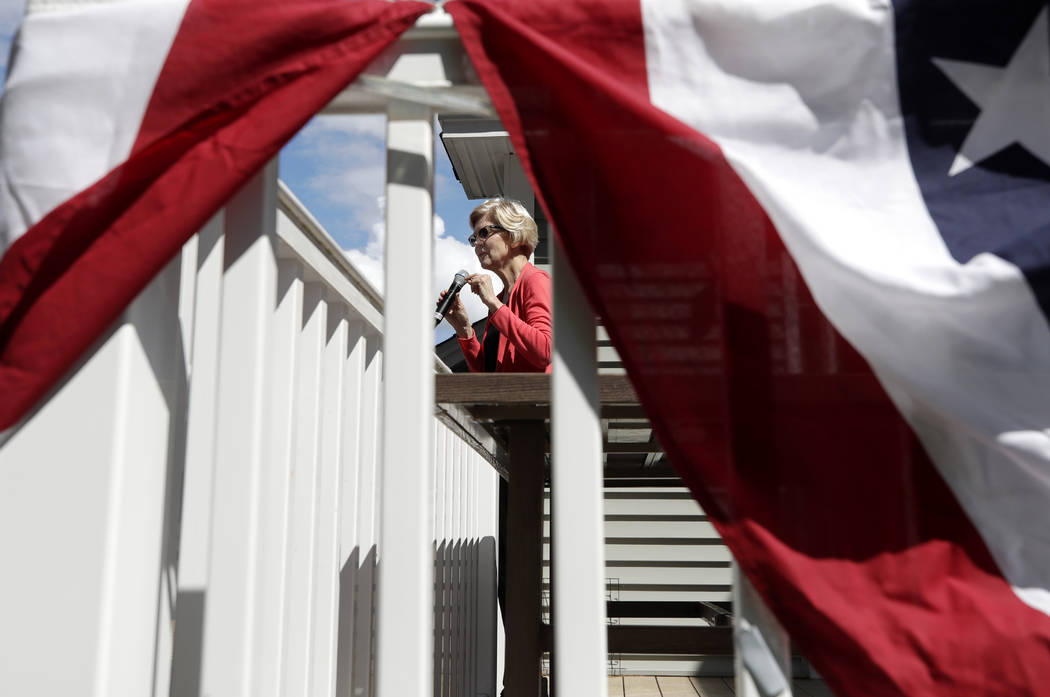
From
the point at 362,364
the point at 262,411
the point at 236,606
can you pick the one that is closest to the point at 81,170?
the point at 262,411

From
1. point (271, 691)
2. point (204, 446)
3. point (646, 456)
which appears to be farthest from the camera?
point (646, 456)

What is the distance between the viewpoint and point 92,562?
1.15 meters

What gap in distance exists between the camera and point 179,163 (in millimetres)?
1190

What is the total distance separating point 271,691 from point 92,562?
0.49m

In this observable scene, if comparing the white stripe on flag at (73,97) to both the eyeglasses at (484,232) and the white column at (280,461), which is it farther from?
the eyeglasses at (484,232)

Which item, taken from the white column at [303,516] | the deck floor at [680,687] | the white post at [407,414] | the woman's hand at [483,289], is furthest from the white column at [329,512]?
the deck floor at [680,687]

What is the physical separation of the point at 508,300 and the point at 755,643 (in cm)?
189

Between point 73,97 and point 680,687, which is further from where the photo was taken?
point 680,687

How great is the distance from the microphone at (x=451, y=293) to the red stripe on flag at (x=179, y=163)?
1.49 metres

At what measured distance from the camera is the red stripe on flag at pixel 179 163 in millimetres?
1165

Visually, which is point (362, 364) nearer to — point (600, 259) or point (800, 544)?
point (600, 259)

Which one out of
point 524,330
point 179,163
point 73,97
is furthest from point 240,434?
point 524,330

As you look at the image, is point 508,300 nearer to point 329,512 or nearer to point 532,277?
point 532,277

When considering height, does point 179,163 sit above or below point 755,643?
above
